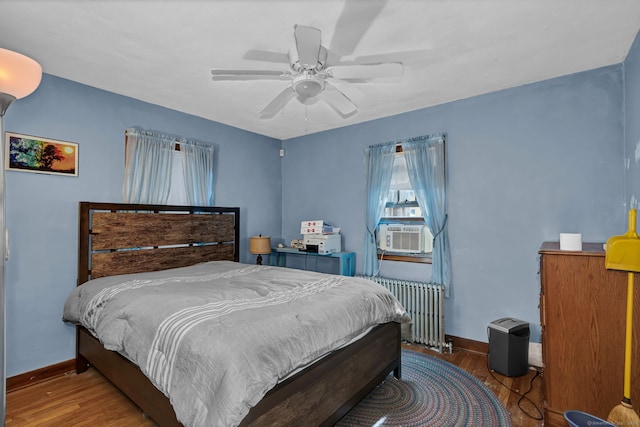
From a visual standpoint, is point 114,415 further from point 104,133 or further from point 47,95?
point 47,95

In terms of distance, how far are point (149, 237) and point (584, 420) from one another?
369 cm

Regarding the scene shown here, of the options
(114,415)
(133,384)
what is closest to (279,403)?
(133,384)

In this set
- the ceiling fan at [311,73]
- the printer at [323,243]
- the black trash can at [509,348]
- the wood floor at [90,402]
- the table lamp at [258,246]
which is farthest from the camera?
the table lamp at [258,246]

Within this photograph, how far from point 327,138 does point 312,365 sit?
3.32m

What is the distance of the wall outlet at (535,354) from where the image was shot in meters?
2.84

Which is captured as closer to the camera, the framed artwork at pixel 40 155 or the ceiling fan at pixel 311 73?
the ceiling fan at pixel 311 73

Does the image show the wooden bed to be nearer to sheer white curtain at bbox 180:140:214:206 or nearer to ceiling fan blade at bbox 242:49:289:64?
sheer white curtain at bbox 180:140:214:206

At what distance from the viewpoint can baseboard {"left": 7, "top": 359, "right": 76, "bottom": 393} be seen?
252 cm

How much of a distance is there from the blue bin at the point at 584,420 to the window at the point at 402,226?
1918 millimetres

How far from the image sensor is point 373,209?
390 centimetres

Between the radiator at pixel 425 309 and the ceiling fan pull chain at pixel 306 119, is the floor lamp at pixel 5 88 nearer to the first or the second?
the ceiling fan pull chain at pixel 306 119

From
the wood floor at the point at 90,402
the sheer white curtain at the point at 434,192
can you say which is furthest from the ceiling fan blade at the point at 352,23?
the wood floor at the point at 90,402

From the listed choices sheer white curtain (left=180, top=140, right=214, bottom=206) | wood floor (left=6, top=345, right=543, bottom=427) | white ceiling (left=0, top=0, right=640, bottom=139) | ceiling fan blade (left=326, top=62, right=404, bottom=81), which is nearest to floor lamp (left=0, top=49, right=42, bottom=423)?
white ceiling (left=0, top=0, right=640, bottom=139)

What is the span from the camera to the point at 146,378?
1.88m
